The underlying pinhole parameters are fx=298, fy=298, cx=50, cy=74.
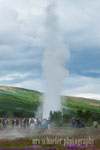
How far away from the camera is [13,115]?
99312 mm

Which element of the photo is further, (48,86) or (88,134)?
(48,86)

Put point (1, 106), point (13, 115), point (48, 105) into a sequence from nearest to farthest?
point (48, 105) → point (13, 115) → point (1, 106)

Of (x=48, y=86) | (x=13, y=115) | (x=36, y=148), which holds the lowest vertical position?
(x=36, y=148)

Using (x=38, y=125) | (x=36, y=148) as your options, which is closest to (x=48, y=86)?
(x=38, y=125)

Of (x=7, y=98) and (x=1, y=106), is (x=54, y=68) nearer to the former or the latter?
(x=1, y=106)

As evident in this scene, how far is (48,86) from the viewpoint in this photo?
271ft

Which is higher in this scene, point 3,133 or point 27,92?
point 27,92

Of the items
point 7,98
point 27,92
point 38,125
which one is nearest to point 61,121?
point 38,125

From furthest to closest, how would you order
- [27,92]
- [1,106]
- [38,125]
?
1. [27,92]
2. [1,106]
3. [38,125]

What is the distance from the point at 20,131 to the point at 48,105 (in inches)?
1047

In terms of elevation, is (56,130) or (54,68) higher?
(54,68)

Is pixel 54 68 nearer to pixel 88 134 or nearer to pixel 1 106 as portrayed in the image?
pixel 88 134

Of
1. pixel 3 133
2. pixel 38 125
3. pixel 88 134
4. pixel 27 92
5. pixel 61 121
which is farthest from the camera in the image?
pixel 27 92

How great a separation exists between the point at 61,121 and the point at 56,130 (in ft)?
37.4
